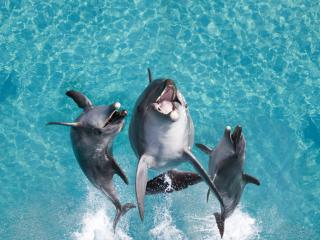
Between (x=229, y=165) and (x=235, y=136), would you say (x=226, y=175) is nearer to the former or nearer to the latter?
(x=229, y=165)

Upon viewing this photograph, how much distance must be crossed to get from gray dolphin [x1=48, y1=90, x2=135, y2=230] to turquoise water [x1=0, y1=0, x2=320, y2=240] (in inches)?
163

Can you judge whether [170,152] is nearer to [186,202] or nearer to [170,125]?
[170,125]

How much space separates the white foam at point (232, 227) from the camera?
41.9 ft

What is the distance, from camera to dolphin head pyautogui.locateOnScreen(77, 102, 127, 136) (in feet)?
26.0

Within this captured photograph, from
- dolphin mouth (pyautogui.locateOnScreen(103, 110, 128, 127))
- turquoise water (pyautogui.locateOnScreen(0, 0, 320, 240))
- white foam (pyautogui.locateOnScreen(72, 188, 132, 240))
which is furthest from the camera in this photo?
turquoise water (pyautogui.locateOnScreen(0, 0, 320, 240))

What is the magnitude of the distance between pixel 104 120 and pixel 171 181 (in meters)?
2.17

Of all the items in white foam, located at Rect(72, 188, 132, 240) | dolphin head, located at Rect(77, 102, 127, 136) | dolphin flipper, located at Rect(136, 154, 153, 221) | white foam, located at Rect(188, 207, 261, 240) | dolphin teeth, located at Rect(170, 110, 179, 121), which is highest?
dolphin teeth, located at Rect(170, 110, 179, 121)

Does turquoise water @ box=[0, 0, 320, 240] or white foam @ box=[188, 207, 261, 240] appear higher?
turquoise water @ box=[0, 0, 320, 240]

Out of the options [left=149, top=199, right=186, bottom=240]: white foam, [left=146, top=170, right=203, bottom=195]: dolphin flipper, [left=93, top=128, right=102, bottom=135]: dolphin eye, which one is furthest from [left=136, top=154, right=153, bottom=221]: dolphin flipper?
[left=149, top=199, right=186, bottom=240]: white foam

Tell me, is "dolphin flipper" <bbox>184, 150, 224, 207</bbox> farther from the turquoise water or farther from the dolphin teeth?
the turquoise water

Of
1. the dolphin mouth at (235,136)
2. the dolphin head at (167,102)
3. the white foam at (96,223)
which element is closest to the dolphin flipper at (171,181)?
the dolphin mouth at (235,136)

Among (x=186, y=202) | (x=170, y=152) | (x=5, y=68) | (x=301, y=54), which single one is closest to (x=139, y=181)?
(x=170, y=152)

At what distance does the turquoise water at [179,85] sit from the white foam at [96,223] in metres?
0.03

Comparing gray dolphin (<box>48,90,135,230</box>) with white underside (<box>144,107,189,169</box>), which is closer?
white underside (<box>144,107,189,169</box>)
